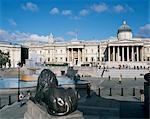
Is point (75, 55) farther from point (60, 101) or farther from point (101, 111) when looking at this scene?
point (60, 101)

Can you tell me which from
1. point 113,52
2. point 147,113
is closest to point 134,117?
point 147,113

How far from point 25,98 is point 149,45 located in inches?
3372

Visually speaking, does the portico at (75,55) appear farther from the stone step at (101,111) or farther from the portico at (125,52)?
the stone step at (101,111)

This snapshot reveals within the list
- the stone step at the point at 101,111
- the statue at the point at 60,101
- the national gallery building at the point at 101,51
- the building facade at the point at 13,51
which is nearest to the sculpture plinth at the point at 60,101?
the statue at the point at 60,101

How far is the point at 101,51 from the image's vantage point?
344 ft

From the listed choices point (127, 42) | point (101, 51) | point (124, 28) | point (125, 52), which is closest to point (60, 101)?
point (127, 42)

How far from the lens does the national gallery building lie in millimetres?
93438

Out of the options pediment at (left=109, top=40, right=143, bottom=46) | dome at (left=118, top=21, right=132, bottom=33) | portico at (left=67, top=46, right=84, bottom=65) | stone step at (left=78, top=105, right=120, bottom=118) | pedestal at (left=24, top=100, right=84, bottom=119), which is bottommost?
stone step at (left=78, top=105, right=120, bottom=118)

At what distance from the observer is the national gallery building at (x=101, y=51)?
307 ft

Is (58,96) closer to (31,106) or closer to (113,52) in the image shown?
(31,106)

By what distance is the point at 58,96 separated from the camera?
9.96 m

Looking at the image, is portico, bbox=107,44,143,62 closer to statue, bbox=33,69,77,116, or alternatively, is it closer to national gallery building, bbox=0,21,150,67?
national gallery building, bbox=0,21,150,67

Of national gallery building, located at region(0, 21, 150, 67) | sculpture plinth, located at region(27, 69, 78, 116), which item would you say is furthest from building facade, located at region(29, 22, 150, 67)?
sculpture plinth, located at region(27, 69, 78, 116)

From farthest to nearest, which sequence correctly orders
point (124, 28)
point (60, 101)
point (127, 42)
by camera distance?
1. point (124, 28)
2. point (127, 42)
3. point (60, 101)
